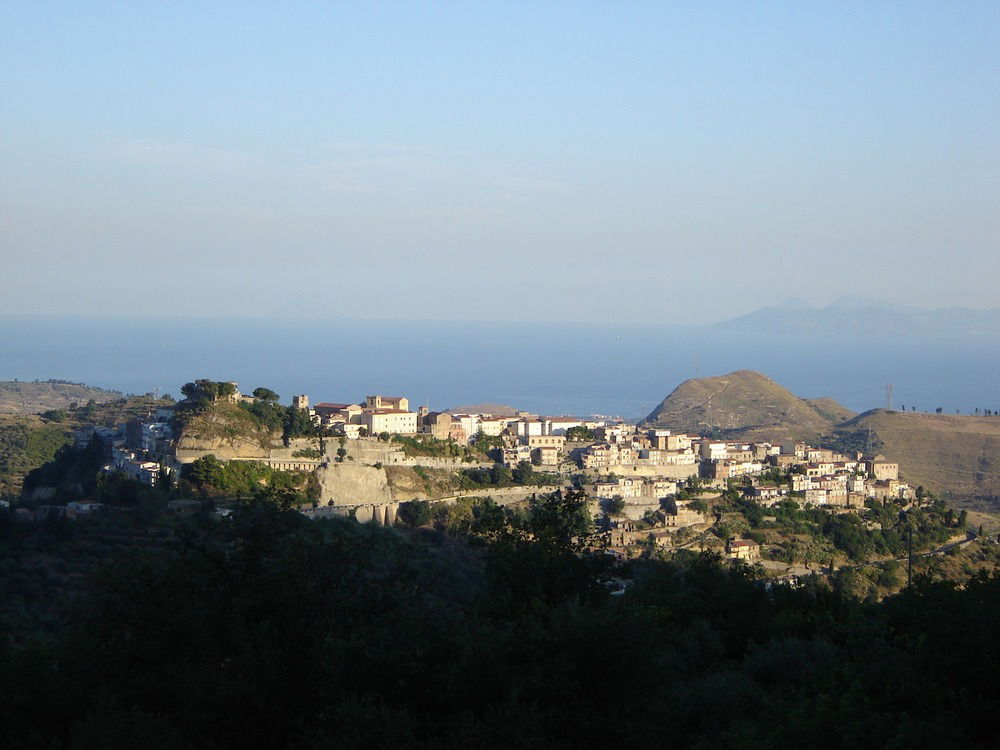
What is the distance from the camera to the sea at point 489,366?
8666 centimetres

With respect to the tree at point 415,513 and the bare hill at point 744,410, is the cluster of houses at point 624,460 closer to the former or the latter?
the tree at point 415,513

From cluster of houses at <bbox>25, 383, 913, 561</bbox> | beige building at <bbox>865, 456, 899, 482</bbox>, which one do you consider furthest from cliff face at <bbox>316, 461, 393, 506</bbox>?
beige building at <bbox>865, 456, 899, 482</bbox>

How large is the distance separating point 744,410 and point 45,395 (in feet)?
134

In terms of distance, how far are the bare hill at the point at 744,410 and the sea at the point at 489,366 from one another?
10.7m

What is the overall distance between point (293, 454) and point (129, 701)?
2115 centimetres

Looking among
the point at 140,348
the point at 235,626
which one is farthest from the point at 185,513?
the point at 140,348

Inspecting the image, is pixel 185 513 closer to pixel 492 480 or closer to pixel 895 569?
pixel 492 480

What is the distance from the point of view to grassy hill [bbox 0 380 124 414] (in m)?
65.4

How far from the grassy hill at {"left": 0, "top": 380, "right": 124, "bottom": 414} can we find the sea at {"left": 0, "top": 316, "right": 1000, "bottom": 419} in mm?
4958

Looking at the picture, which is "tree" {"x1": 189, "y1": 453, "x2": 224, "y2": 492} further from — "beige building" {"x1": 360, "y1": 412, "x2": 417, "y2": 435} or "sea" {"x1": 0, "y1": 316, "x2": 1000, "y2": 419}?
"sea" {"x1": 0, "y1": 316, "x2": 1000, "y2": 419}

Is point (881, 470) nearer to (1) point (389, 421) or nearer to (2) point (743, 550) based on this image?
(2) point (743, 550)

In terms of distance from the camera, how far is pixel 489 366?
389 feet

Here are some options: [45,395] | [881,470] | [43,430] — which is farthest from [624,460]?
[45,395]

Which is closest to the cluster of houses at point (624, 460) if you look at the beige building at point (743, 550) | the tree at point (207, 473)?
the beige building at point (743, 550)
